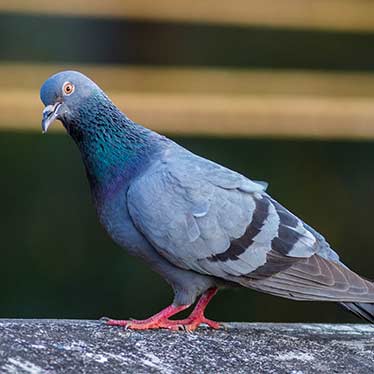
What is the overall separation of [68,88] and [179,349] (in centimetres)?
148

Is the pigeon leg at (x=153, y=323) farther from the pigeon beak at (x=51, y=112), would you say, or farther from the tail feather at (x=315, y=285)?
the pigeon beak at (x=51, y=112)

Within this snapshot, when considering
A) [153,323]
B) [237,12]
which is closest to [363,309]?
[153,323]

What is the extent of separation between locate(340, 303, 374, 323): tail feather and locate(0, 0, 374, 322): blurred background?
3539mm

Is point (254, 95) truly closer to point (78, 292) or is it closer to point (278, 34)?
point (278, 34)

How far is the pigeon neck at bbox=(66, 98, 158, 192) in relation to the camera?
213 inches

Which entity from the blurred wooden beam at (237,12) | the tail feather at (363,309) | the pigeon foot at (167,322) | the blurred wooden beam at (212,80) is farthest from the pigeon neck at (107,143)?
the blurred wooden beam at (237,12)

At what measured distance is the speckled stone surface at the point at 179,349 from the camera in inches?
169

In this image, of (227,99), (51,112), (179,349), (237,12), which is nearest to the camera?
(179,349)

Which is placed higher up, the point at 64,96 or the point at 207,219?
the point at 64,96

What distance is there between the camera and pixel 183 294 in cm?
538

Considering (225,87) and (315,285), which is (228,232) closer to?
(315,285)

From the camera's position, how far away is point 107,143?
545 cm

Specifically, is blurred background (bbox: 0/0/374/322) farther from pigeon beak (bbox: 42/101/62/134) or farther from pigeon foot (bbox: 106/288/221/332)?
pigeon foot (bbox: 106/288/221/332)

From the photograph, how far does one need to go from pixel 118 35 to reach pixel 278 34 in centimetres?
136
